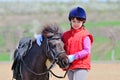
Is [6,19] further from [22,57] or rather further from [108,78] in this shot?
[22,57]

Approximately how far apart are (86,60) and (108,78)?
10598mm

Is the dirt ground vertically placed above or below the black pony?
below

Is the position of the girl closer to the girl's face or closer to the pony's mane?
the girl's face

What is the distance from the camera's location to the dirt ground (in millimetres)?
17972

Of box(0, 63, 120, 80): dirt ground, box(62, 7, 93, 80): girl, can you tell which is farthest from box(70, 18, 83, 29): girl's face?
box(0, 63, 120, 80): dirt ground

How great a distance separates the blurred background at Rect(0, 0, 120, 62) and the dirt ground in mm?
2243

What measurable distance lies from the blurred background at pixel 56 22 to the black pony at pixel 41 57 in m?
0.33

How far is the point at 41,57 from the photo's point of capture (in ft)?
25.4

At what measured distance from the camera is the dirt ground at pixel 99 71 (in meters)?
18.0

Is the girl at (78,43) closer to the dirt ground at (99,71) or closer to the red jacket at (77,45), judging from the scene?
the red jacket at (77,45)

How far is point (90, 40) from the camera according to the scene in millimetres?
7445

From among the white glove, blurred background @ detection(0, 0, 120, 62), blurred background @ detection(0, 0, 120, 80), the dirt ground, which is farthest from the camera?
blurred background @ detection(0, 0, 120, 62)

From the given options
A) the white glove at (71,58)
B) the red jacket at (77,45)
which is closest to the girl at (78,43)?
the red jacket at (77,45)

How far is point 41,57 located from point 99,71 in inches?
511
